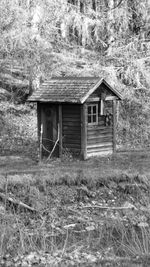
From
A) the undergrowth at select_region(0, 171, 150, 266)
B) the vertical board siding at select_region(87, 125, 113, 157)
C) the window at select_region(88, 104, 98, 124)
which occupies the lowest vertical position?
the undergrowth at select_region(0, 171, 150, 266)

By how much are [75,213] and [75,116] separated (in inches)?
205

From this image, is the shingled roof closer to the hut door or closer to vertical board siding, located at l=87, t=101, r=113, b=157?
the hut door

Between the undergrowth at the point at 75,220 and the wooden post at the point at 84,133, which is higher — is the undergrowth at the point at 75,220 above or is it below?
below

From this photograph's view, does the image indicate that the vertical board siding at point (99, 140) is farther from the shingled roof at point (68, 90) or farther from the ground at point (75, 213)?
the shingled roof at point (68, 90)

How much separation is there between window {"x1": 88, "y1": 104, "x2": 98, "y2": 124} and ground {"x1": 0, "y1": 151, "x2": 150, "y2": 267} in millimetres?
1562

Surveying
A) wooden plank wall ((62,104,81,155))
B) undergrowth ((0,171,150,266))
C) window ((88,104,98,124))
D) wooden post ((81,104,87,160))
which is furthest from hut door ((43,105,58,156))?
undergrowth ((0,171,150,266))

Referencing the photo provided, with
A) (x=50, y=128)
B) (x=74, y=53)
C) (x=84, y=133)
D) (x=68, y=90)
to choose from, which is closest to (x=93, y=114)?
(x=84, y=133)

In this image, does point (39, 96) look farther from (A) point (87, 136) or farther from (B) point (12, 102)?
(B) point (12, 102)

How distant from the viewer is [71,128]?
18.0 metres

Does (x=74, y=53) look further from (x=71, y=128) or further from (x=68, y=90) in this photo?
(x=71, y=128)

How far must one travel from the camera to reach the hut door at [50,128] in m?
18.2

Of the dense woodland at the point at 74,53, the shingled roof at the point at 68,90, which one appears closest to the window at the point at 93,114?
the shingled roof at the point at 68,90

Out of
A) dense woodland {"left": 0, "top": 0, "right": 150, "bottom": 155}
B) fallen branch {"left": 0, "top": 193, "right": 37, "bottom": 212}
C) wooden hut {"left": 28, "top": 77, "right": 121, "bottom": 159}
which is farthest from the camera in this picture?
dense woodland {"left": 0, "top": 0, "right": 150, "bottom": 155}

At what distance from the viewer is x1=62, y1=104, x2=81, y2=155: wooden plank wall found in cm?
1788
